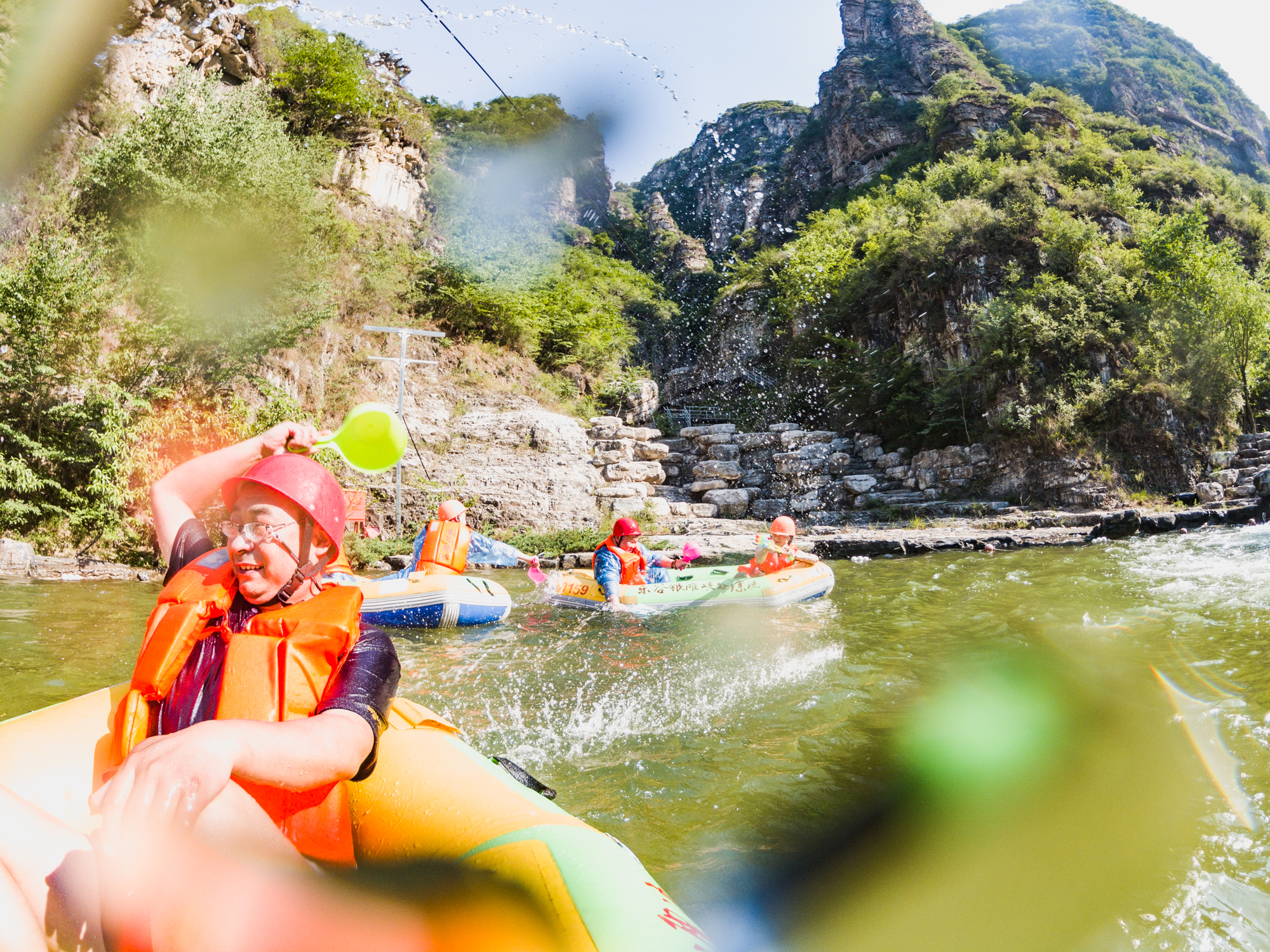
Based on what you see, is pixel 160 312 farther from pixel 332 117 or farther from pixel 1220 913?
pixel 1220 913

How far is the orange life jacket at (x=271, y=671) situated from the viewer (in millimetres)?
1465

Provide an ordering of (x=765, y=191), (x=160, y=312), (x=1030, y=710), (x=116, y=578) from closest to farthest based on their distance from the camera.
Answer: (x=1030, y=710) → (x=116, y=578) → (x=160, y=312) → (x=765, y=191)

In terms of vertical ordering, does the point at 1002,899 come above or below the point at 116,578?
above

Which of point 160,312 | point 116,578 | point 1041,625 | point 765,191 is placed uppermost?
point 765,191

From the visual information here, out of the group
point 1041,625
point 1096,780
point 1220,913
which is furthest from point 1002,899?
point 1041,625

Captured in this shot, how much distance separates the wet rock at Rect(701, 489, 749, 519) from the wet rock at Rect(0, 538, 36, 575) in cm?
1354

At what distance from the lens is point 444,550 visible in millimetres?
7398

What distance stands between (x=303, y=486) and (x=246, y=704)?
0.54 metres

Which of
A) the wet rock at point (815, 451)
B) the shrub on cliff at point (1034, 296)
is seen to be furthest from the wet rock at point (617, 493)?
the shrub on cliff at point (1034, 296)

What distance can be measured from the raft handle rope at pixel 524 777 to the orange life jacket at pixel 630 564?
5.37 metres

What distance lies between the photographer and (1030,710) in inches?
154

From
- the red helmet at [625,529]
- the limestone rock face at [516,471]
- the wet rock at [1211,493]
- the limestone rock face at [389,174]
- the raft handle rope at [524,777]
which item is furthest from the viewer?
the limestone rock face at [389,174]

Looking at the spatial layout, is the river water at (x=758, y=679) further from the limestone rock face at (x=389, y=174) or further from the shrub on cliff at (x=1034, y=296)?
the limestone rock face at (x=389, y=174)

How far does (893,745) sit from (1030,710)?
3.86ft
